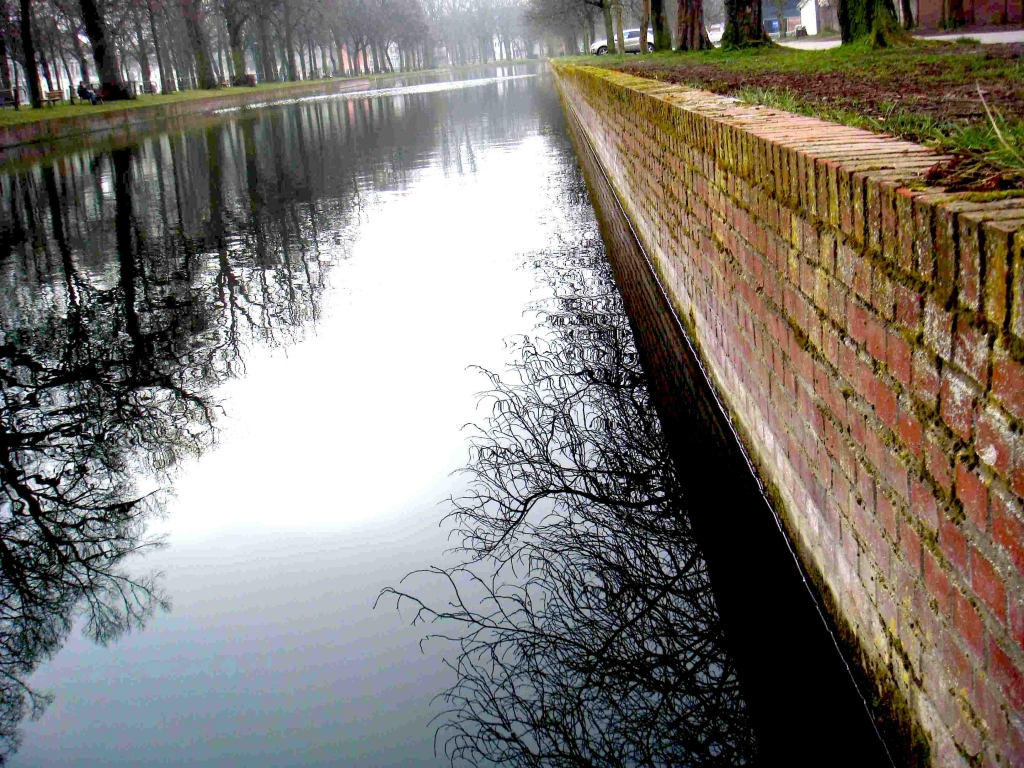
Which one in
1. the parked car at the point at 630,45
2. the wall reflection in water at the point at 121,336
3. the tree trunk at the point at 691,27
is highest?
the parked car at the point at 630,45

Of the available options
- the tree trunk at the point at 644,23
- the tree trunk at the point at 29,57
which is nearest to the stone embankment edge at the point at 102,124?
the tree trunk at the point at 29,57

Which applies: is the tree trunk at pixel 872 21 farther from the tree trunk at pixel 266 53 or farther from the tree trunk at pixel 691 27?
the tree trunk at pixel 266 53

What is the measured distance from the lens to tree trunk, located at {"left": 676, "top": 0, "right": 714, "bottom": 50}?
2820 centimetres

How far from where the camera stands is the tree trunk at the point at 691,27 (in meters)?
28.2

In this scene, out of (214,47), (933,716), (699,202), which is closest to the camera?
(933,716)

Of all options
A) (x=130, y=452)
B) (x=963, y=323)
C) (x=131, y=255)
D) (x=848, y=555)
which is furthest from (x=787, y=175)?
(x=131, y=255)

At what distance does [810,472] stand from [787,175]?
102 cm

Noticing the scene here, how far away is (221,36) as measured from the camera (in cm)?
8056

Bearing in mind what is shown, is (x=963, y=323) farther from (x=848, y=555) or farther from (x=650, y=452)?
(x=650, y=452)

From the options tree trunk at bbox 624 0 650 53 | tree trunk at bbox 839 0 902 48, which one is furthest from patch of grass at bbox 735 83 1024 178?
tree trunk at bbox 624 0 650 53

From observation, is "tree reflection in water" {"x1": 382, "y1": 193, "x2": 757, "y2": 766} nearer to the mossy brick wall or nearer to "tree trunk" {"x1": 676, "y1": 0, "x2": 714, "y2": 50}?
the mossy brick wall

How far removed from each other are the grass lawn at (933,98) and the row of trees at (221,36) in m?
36.0

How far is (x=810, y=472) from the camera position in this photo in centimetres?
372

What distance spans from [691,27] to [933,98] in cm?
2362
